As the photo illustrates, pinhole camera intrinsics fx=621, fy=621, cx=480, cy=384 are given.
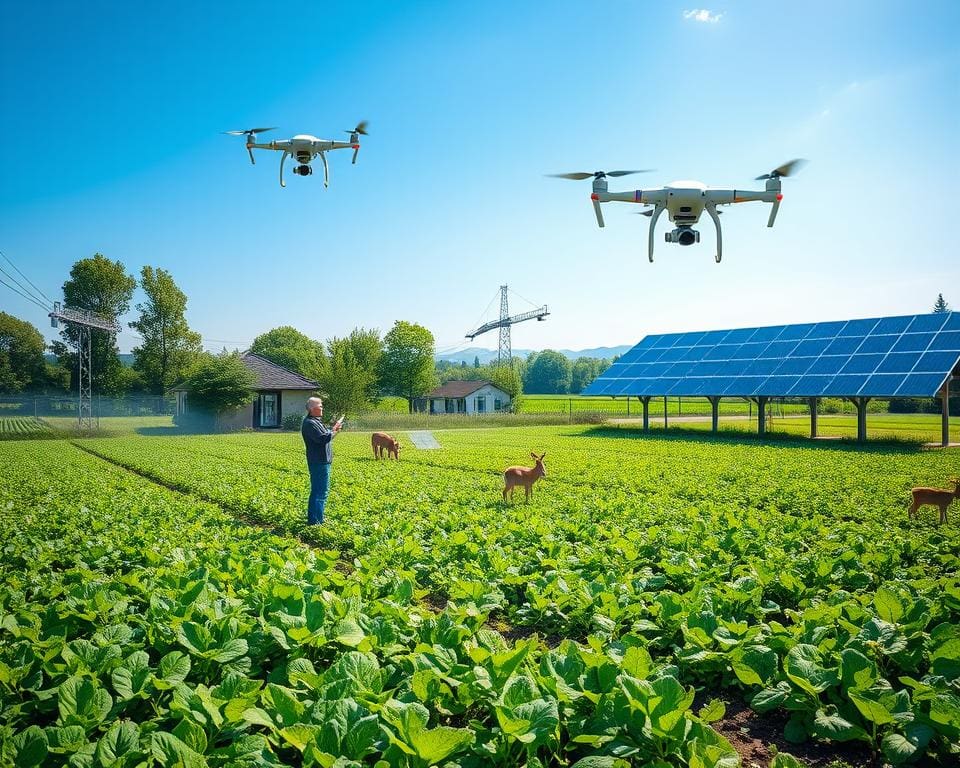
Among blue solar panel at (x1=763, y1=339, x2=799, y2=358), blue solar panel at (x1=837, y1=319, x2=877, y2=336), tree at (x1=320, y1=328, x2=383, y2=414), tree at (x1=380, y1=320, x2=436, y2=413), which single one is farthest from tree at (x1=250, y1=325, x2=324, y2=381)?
blue solar panel at (x1=837, y1=319, x2=877, y2=336)

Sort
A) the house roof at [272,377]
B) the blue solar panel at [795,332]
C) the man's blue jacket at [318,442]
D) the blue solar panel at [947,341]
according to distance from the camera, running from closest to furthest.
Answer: the man's blue jacket at [318,442], the blue solar panel at [947,341], the blue solar panel at [795,332], the house roof at [272,377]

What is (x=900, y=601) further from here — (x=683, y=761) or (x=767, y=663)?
(x=683, y=761)

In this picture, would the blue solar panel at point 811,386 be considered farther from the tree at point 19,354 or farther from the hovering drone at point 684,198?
the tree at point 19,354

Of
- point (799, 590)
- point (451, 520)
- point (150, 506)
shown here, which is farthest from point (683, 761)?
point (150, 506)

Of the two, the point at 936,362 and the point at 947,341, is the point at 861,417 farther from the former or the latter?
the point at 947,341

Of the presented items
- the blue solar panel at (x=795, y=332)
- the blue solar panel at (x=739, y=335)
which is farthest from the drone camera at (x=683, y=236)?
the blue solar panel at (x=739, y=335)
